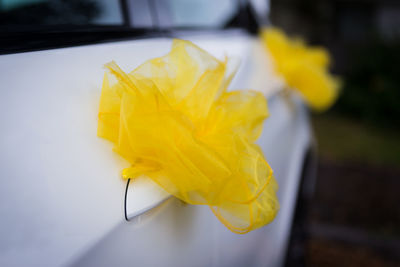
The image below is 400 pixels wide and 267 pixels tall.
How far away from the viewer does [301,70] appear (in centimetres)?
219

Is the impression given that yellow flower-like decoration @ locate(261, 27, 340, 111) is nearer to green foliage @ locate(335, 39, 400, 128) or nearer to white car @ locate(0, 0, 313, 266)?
white car @ locate(0, 0, 313, 266)

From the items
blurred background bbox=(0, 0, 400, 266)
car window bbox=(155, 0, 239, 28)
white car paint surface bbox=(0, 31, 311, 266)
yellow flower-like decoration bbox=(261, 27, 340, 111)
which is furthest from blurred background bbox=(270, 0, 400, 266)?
white car paint surface bbox=(0, 31, 311, 266)

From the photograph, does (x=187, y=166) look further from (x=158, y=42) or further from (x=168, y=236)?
(x=158, y=42)

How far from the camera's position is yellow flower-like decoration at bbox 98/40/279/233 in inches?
31.3

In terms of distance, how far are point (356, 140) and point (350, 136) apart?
0.78 feet

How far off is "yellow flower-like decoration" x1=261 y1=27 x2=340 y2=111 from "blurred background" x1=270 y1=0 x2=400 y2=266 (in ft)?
2.99

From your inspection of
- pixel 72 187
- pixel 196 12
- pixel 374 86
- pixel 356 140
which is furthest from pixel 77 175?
Answer: pixel 374 86

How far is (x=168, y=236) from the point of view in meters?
0.84

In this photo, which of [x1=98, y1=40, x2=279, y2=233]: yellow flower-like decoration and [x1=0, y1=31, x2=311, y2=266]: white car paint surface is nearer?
[x1=0, y1=31, x2=311, y2=266]: white car paint surface

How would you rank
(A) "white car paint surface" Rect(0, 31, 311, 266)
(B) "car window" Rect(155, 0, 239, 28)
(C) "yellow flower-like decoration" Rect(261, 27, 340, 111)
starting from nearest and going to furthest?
(A) "white car paint surface" Rect(0, 31, 311, 266) < (B) "car window" Rect(155, 0, 239, 28) < (C) "yellow flower-like decoration" Rect(261, 27, 340, 111)

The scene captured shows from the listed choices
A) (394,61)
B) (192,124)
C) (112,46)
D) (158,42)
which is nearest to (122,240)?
(192,124)

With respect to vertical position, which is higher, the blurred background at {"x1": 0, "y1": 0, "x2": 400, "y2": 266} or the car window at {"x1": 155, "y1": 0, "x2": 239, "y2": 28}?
the car window at {"x1": 155, "y1": 0, "x2": 239, "y2": 28}

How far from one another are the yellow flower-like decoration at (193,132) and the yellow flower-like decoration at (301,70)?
3.95 feet

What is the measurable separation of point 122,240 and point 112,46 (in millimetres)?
493
